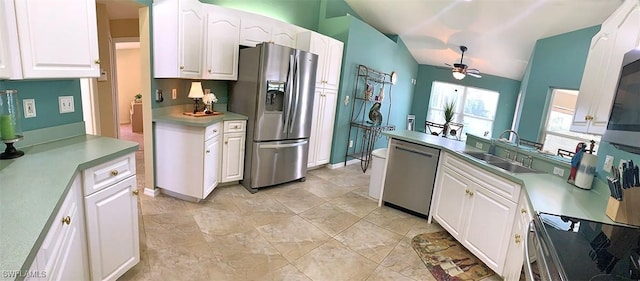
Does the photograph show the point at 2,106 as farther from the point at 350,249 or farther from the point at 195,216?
the point at 350,249

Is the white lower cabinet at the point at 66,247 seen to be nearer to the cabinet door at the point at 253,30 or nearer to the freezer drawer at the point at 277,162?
the freezer drawer at the point at 277,162

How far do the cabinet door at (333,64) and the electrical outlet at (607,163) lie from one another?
3101 mm

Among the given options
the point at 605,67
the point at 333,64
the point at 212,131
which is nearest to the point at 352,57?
the point at 333,64

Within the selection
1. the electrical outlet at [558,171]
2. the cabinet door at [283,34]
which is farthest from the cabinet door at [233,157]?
the electrical outlet at [558,171]

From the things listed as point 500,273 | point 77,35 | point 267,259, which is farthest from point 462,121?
point 77,35

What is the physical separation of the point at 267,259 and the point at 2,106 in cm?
175

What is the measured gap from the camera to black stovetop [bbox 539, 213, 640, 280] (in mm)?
928

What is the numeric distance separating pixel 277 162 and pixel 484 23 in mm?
3695

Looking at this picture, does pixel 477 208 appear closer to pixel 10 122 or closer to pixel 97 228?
pixel 97 228

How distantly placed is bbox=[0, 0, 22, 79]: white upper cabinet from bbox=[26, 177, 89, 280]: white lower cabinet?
1.77ft

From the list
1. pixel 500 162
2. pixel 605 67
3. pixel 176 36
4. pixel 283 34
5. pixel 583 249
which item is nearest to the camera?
pixel 583 249

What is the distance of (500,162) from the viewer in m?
2.61

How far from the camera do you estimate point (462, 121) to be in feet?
25.1

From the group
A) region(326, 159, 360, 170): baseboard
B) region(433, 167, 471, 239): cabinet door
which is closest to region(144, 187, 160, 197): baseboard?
region(326, 159, 360, 170): baseboard
